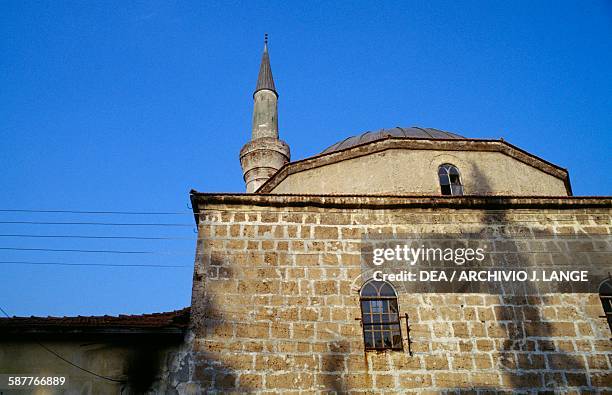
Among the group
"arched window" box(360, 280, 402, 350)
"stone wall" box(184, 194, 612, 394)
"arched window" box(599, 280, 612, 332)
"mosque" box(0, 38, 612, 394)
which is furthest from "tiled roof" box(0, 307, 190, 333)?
"arched window" box(599, 280, 612, 332)

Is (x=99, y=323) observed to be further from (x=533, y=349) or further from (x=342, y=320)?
(x=533, y=349)

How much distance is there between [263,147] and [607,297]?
35.1ft

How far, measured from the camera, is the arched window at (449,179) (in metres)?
9.86

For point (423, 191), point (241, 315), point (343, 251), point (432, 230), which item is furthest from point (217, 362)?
point (423, 191)

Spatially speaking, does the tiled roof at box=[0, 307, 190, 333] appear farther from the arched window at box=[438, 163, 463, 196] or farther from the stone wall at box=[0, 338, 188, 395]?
the arched window at box=[438, 163, 463, 196]

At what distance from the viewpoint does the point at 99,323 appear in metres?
6.89

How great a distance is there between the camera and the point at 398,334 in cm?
707

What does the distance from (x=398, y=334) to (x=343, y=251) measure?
55.6 inches

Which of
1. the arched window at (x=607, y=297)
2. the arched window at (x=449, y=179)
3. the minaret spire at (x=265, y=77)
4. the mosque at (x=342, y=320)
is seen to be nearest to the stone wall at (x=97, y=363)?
the mosque at (x=342, y=320)

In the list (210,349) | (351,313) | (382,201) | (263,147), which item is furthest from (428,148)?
(263,147)

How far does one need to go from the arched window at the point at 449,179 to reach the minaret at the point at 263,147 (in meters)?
6.67

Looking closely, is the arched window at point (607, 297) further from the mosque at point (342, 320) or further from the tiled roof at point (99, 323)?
the tiled roof at point (99, 323)

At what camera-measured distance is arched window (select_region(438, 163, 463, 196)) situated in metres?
9.86

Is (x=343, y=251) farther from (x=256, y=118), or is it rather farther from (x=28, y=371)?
(x=256, y=118)
